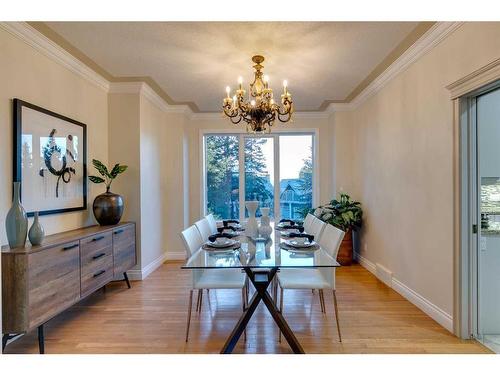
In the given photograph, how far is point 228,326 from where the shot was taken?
8.56ft

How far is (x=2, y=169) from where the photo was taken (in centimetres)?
230

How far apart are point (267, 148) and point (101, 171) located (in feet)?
9.98

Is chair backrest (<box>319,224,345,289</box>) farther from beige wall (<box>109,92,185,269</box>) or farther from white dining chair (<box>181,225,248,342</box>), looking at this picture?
beige wall (<box>109,92,185,269</box>)

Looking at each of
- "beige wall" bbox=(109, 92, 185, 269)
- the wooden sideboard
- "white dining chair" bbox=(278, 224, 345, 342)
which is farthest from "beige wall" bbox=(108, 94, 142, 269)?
"white dining chair" bbox=(278, 224, 345, 342)

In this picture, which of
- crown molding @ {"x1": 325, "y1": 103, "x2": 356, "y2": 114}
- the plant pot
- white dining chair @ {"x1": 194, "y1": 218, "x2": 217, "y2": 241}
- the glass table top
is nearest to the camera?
the glass table top

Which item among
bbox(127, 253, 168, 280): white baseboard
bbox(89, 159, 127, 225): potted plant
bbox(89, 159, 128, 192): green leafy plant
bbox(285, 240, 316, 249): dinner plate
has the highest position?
bbox(89, 159, 128, 192): green leafy plant

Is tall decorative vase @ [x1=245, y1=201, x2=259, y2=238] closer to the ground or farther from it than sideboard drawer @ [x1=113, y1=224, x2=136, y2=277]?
farther from it

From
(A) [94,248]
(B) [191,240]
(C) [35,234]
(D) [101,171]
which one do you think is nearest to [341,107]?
(B) [191,240]

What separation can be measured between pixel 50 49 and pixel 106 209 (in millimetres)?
1716

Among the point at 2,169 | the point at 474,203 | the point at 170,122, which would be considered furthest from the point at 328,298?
the point at 170,122

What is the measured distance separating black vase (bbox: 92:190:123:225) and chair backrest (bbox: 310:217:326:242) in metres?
2.35

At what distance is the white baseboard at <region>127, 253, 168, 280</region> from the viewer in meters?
3.91

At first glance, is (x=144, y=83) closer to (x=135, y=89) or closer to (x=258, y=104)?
(x=135, y=89)

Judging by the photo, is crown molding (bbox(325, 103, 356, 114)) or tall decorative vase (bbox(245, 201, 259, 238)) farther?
crown molding (bbox(325, 103, 356, 114))
